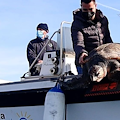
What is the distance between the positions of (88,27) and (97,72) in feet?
3.55

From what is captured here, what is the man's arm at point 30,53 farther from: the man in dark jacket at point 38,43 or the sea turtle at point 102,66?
the sea turtle at point 102,66

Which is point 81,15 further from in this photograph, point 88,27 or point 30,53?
point 30,53

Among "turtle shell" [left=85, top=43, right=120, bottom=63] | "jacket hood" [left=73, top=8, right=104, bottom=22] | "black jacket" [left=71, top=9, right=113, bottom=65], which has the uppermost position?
"jacket hood" [left=73, top=8, right=104, bottom=22]

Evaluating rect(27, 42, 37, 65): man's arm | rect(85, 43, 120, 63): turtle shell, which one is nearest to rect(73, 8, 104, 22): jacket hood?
rect(85, 43, 120, 63): turtle shell

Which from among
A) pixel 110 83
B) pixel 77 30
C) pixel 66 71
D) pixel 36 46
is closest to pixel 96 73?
pixel 110 83

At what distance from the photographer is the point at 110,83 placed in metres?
3.47

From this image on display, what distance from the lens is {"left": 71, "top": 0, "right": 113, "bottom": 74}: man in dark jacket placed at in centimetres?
412

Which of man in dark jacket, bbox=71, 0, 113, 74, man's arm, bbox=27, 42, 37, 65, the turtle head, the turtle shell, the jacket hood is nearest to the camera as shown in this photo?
the turtle head

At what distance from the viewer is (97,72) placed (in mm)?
3277

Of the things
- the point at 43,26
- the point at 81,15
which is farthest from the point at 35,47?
the point at 81,15

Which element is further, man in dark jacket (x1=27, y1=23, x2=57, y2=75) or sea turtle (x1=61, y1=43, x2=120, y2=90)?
man in dark jacket (x1=27, y1=23, x2=57, y2=75)

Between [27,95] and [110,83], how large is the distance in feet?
3.79

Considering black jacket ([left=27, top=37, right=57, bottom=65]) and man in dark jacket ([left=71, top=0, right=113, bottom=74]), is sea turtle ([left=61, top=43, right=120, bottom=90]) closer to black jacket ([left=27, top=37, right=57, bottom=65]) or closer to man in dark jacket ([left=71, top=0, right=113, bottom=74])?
man in dark jacket ([left=71, top=0, right=113, bottom=74])

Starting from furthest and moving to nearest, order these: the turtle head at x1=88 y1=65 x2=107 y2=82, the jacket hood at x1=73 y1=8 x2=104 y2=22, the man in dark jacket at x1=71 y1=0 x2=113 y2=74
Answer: the jacket hood at x1=73 y1=8 x2=104 y2=22, the man in dark jacket at x1=71 y1=0 x2=113 y2=74, the turtle head at x1=88 y1=65 x2=107 y2=82
